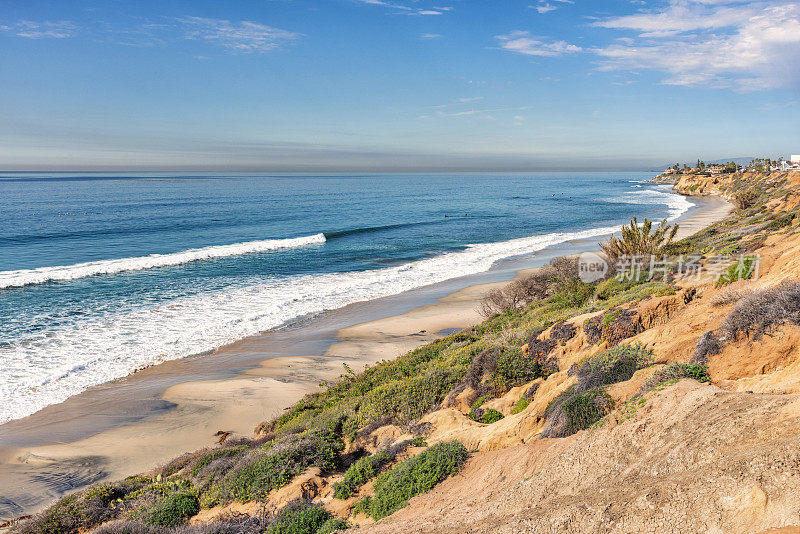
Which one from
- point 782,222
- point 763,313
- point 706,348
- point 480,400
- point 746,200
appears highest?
point 746,200

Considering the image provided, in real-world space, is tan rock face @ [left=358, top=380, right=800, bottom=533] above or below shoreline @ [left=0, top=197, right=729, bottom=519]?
above

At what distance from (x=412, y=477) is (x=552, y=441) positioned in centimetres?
212

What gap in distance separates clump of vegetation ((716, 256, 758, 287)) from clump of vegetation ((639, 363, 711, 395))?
15.3 feet

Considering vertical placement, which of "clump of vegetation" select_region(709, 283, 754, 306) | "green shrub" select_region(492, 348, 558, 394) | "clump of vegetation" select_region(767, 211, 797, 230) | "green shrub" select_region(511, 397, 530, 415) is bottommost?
"green shrub" select_region(511, 397, 530, 415)

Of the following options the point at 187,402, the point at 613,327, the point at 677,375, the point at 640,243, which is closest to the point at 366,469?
the point at 677,375

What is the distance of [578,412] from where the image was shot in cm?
651

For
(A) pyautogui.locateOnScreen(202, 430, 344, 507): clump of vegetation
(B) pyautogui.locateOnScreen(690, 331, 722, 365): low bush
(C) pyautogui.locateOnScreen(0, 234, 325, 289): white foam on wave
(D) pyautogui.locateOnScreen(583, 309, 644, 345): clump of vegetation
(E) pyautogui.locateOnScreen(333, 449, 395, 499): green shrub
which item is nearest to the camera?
(B) pyautogui.locateOnScreen(690, 331, 722, 365): low bush

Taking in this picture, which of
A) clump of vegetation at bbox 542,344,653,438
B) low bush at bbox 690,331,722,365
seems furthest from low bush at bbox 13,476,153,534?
low bush at bbox 690,331,722,365

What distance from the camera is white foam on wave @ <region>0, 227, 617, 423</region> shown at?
1466 centimetres

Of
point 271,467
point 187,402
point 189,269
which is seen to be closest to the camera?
point 271,467

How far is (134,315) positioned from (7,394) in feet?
23.5

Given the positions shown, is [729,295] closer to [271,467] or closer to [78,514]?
[271,467]
